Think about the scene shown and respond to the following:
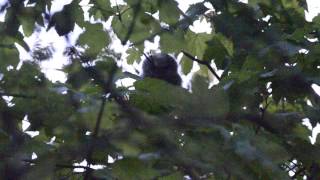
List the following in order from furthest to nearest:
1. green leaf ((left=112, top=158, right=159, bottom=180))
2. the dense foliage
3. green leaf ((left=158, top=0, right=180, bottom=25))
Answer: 1. green leaf ((left=158, top=0, right=180, bottom=25))
2. green leaf ((left=112, top=158, right=159, bottom=180))
3. the dense foliage

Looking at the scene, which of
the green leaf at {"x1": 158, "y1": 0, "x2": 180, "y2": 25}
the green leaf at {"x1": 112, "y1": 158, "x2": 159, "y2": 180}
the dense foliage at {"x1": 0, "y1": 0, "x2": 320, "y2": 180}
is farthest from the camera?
the green leaf at {"x1": 158, "y1": 0, "x2": 180, "y2": 25}

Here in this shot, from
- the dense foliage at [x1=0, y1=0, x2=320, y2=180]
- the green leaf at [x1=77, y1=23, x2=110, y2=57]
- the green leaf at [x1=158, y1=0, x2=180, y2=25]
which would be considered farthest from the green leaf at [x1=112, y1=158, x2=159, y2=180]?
the green leaf at [x1=158, y1=0, x2=180, y2=25]

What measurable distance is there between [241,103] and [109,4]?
2.65ft

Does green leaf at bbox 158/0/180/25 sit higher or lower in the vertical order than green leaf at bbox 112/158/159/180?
A: higher

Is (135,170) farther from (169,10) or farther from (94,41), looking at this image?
(169,10)

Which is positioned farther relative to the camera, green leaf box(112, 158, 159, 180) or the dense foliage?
green leaf box(112, 158, 159, 180)

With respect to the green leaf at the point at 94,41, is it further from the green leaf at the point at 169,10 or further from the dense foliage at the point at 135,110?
the green leaf at the point at 169,10

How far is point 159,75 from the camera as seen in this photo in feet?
9.39

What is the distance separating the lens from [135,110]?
45.5 inches

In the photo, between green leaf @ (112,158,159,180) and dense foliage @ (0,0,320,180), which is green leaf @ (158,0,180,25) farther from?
green leaf @ (112,158,159,180)

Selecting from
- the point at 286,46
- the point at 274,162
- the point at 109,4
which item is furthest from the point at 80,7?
the point at 274,162

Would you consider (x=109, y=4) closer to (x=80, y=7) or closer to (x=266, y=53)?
(x=80, y=7)

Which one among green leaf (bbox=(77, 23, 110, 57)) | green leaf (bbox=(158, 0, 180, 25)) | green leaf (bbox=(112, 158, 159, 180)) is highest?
green leaf (bbox=(158, 0, 180, 25))

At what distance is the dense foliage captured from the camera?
3.75 feet
